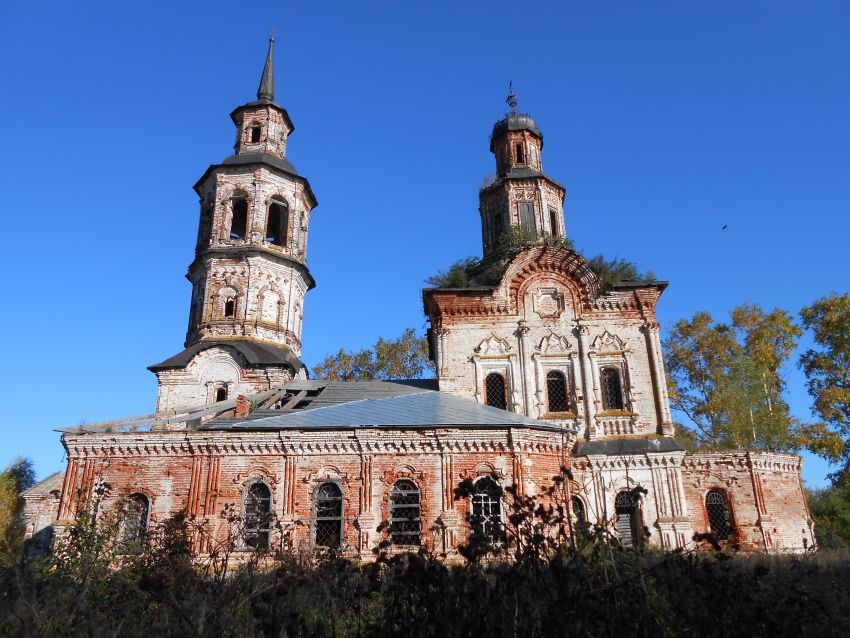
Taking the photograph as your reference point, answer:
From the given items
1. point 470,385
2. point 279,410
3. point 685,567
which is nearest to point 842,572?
point 685,567

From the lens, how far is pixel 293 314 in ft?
73.0

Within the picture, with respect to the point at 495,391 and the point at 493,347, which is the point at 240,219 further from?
the point at 495,391

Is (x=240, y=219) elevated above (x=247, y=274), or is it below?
above

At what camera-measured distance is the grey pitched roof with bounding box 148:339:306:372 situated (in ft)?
63.6

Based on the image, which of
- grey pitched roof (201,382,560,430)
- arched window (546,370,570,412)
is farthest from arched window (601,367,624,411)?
grey pitched roof (201,382,560,430)

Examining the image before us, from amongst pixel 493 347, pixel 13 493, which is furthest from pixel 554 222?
pixel 13 493

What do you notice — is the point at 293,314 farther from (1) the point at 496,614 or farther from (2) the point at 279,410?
(1) the point at 496,614

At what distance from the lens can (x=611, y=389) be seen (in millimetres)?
18094

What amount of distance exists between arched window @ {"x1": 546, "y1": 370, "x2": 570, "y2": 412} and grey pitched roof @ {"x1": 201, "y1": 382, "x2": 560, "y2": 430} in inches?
111

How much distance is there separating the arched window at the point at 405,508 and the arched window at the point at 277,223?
39.6 ft

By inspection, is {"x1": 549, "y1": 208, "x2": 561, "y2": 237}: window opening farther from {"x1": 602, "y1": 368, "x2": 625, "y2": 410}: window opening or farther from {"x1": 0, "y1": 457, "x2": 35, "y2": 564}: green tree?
{"x1": 0, "y1": 457, "x2": 35, "y2": 564}: green tree

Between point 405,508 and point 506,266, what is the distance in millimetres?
8493

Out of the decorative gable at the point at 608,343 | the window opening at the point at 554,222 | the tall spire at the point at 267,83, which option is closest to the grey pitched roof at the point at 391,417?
the decorative gable at the point at 608,343

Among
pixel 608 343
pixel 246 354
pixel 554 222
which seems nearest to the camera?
pixel 608 343
